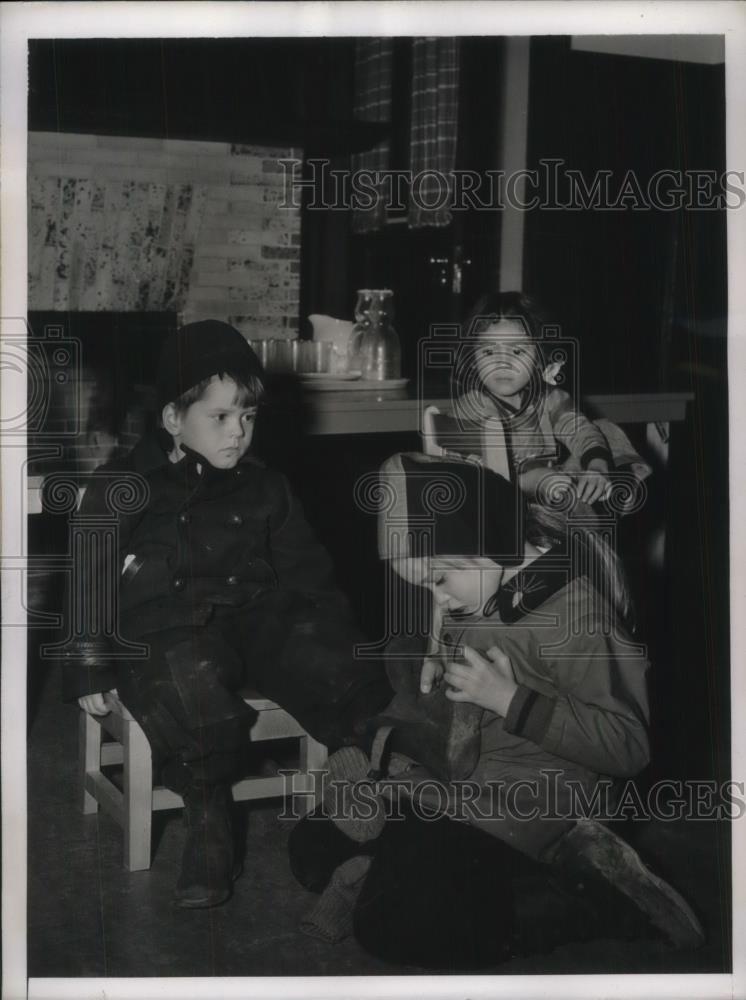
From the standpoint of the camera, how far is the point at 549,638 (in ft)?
8.36

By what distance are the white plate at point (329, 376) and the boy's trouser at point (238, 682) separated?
3.35ft

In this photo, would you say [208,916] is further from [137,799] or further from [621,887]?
[621,887]

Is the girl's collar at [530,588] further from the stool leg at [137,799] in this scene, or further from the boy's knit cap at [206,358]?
the stool leg at [137,799]

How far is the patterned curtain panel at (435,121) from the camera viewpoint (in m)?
5.53

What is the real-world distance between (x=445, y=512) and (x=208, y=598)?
1.82ft

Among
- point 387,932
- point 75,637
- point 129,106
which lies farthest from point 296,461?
point 129,106

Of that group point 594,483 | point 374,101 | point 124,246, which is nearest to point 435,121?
point 374,101

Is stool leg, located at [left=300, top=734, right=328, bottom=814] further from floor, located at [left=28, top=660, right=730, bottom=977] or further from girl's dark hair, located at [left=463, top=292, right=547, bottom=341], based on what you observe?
girl's dark hair, located at [left=463, top=292, right=547, bottom=341]

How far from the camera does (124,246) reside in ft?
16.3

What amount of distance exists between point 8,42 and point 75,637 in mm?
1217

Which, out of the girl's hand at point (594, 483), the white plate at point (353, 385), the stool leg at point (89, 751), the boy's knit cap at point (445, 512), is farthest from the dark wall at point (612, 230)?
the stool leg at point (89, 751)

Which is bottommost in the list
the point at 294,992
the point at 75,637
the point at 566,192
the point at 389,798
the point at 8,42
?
the point at 294,992

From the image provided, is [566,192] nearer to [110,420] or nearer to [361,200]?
[361,200]

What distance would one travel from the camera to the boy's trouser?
2639 mm
